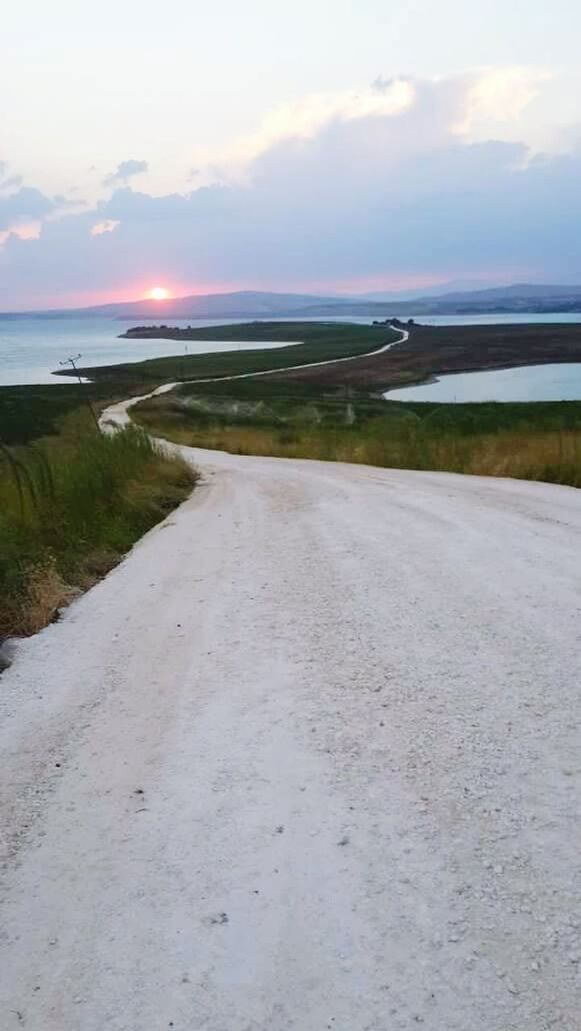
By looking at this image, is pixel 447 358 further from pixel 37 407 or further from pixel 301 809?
pixel 301 809

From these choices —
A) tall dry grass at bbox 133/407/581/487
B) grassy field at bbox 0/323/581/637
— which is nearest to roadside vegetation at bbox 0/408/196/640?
grassy field at bbox 0/323/581/637

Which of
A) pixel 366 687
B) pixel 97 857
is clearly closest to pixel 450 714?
pixel 366 687

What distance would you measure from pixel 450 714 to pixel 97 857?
187 centimetres

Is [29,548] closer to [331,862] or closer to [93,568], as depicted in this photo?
[93,568]

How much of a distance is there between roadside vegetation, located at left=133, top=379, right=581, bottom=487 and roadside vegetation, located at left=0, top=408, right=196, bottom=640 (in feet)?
19.7

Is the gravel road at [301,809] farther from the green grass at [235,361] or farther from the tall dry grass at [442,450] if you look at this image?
the green grass at [235,361]

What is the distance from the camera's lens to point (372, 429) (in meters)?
27.3

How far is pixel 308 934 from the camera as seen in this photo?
2.69m

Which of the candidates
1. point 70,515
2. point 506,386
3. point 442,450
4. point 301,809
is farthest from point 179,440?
point 506,386

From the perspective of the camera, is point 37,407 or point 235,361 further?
point 235,361

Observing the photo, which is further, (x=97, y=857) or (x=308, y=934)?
(x=97, y=857)

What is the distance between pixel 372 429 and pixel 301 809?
24508 mm

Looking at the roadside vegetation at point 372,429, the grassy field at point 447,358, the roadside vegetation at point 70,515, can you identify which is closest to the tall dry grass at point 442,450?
the roadside vegetation at point 372,429

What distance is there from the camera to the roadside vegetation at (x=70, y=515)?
661cm
